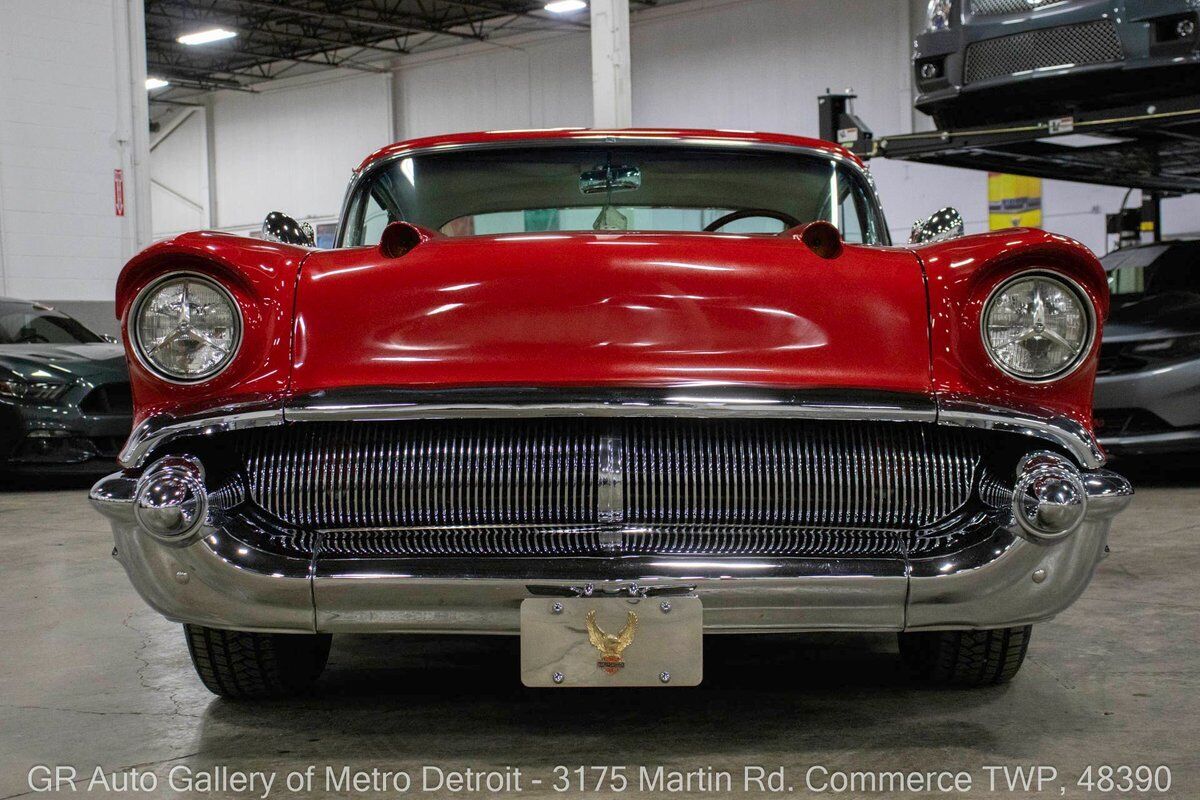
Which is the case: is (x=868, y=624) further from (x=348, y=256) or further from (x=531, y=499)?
(x=348, y=256)

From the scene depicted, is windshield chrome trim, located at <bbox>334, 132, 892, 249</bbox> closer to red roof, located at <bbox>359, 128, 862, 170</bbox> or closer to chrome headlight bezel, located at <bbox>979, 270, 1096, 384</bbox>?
red roof, located at <bbox>359, 128, 862, 170</bbox>

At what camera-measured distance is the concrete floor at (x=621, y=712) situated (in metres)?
2.34

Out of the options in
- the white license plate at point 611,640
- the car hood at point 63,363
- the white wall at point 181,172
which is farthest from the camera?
the white wall at point 181,172

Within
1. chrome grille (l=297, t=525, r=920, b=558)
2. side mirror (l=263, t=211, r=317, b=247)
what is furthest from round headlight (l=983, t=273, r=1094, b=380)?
side mirror (l=263, t=211, r=317, b=247)

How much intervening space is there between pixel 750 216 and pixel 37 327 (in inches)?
238

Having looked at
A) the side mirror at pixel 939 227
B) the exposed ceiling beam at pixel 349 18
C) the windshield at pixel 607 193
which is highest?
the exposed ceiling beam at pixel 349 18

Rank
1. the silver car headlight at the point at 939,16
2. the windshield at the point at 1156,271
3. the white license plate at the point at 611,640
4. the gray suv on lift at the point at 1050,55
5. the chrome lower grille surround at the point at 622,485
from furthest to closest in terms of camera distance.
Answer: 1. the windshield at the point at 1156,271
2. the silver car headlight at the point at 939,16
3. the gray suv on lift at the point at 1050,55
4. the chrome lower grille surround at the point at 622,485
5. the white license plate at the point at 611,640

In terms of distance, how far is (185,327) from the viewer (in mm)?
2352

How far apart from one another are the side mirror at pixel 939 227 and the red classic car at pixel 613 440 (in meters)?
0.76

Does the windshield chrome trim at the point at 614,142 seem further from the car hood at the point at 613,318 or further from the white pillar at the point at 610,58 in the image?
the white pillar at the point at 610,58

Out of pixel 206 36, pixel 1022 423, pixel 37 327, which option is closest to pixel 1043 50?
pixel 1022 423

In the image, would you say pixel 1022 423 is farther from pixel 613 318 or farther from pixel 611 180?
pixel 611 180

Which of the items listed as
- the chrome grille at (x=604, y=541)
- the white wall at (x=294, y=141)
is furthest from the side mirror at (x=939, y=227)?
the white wall at (x=294, y=141)

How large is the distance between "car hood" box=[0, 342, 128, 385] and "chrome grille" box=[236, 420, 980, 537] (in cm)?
525
